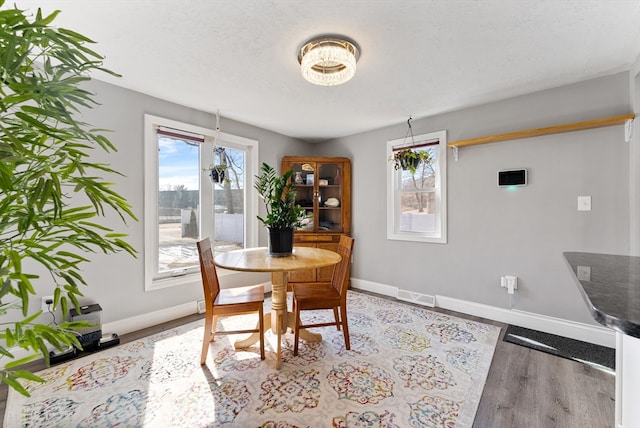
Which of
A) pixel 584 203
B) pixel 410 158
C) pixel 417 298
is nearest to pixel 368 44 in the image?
pixel 410 158

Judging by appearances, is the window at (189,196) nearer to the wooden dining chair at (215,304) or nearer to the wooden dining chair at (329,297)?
the wooden dining chair at (215,304)

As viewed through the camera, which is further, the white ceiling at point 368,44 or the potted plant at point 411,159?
the potted plant at point 411,159

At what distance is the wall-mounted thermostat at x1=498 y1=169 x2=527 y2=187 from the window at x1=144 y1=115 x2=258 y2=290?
290 centimetres

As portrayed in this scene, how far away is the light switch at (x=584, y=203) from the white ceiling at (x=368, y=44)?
3.41 feet

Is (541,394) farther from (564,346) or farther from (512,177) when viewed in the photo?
(512,177)

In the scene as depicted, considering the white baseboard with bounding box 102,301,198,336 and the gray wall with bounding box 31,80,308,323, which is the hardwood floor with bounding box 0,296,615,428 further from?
the gray wall with bounding box 31,80,308,323

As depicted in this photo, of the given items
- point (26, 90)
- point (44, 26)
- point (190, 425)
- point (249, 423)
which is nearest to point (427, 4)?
point (44, 26)

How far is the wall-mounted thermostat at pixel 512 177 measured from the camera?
2.67 meters

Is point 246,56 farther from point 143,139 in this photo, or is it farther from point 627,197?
point 627,197

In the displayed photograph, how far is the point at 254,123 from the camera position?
361 centimetres

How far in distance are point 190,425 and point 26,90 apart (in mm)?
1671

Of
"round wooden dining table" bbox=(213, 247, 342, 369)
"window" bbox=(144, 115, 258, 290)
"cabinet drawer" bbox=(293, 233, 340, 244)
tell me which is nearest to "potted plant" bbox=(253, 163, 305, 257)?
"round wooden dining table" bbox=(213, 247, 342, 369)

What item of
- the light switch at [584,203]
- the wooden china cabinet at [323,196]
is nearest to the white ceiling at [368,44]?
the light switch at [584,203]

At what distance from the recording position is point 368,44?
1.88 meters
